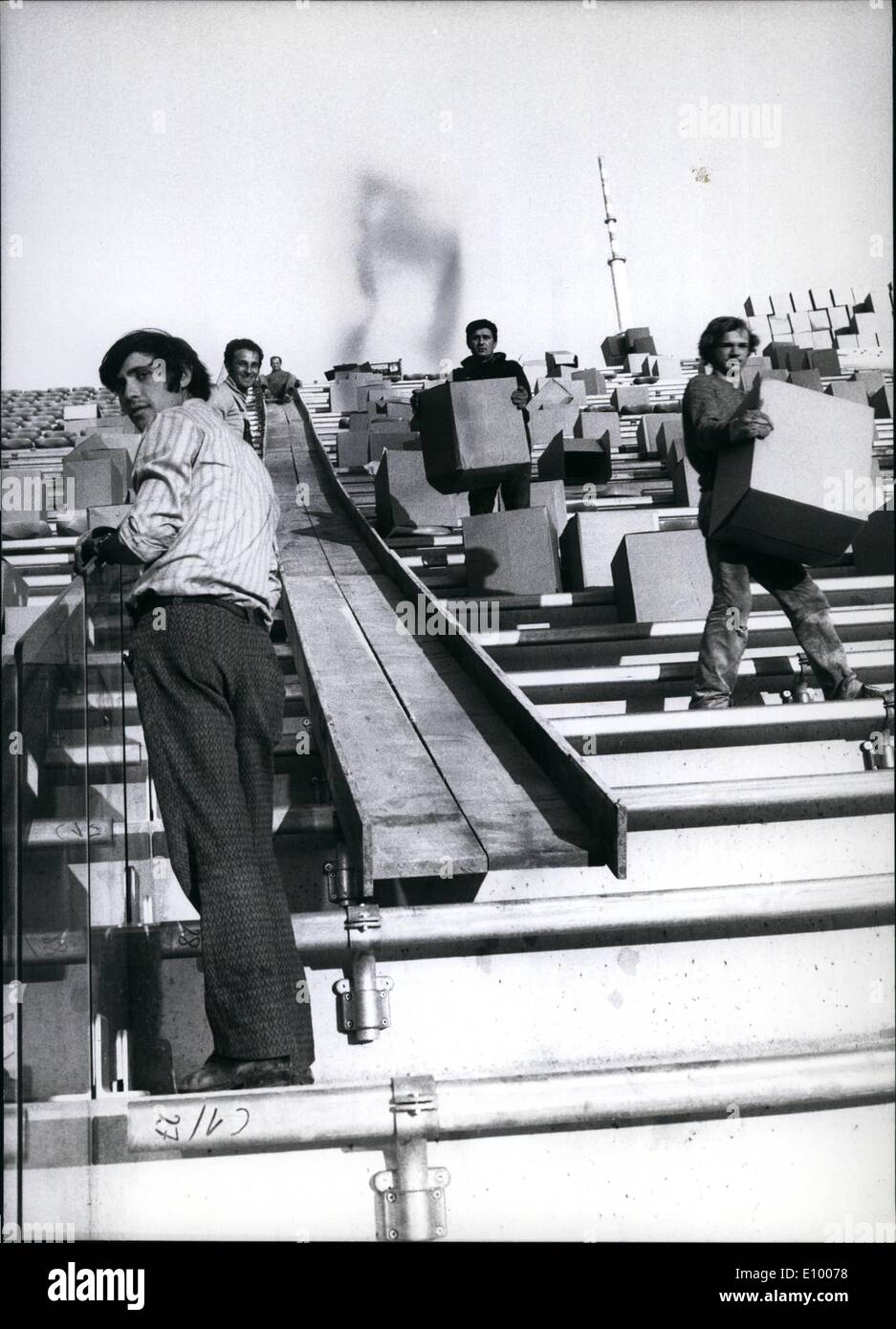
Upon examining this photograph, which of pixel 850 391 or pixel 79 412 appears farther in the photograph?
pixel 79 412

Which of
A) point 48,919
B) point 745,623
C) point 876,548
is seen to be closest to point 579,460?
point 876,548

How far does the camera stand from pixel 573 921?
284 centimetres

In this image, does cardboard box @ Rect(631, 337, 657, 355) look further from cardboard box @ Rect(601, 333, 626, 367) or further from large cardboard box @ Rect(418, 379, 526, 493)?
large cardboard box @ Rect(418, 379, 526, 493)

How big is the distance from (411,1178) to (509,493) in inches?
140

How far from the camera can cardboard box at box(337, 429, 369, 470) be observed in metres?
8.47

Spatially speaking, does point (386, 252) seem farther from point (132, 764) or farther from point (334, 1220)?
point (334, 1220)

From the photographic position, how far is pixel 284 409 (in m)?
10.3

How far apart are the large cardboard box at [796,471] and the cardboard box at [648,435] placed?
4.01 meters

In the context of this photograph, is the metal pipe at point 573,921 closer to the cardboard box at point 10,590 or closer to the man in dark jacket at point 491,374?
the cardboard box at point 10,590

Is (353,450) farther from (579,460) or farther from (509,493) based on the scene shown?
(509,493)

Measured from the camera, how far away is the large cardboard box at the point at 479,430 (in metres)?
5.65

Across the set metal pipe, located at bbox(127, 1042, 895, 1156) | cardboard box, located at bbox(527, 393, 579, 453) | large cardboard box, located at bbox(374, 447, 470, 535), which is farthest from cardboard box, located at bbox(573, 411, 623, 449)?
metal pipe, located at bbox(127, 1042, 895, 1156)

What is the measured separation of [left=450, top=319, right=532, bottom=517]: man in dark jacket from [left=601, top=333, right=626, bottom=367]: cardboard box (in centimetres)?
621

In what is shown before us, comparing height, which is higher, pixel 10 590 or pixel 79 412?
pixel 79 412
